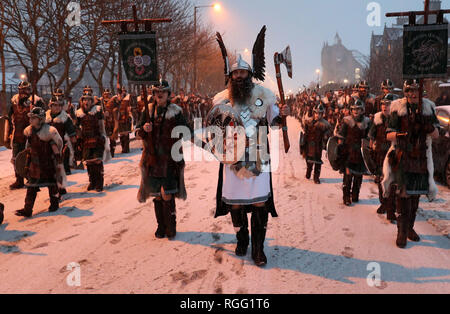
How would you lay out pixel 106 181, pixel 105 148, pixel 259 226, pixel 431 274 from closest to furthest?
1. pixel 431 274
2. pixel 259 226
3. pixel 105 148
4. pixel 106 181

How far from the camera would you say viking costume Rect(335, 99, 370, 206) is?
277 inches

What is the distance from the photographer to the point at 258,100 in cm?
443

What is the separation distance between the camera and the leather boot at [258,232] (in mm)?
4500

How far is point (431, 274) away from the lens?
165 inches

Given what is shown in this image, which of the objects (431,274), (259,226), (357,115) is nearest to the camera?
(431,274)

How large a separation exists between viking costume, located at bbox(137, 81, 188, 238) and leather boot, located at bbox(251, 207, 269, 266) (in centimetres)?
130

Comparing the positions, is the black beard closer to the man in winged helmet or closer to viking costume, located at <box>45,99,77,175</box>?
the man in winged helmet

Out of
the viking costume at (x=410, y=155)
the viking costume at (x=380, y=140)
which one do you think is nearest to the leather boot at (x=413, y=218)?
the viking costume at (x=410, y=155)

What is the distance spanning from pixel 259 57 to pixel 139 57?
1631 millimetres

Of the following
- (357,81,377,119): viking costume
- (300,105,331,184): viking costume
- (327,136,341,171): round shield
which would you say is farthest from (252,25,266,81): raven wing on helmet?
(300,105,331,184): viking costume

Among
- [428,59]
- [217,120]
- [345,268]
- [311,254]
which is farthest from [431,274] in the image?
[217,120]

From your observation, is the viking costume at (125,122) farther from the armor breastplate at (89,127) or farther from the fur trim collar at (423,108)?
the fur trim collar at (423,108)

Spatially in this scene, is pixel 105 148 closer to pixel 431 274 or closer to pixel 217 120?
pixel 217 120
